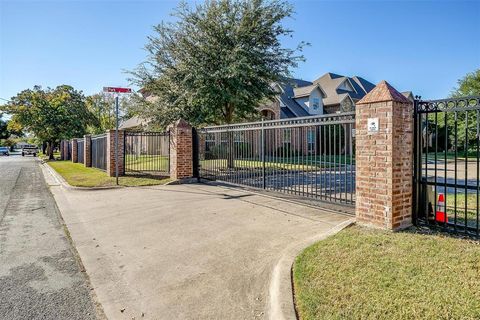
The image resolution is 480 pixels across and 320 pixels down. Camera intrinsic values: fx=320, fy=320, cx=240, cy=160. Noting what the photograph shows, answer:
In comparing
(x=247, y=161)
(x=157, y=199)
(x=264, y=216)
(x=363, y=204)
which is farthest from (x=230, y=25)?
(x=363, y=204)

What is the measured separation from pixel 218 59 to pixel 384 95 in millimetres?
10144

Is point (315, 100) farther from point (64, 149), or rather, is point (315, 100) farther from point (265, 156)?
point (64, 149)

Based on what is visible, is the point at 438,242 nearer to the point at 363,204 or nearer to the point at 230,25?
the point at 363,204

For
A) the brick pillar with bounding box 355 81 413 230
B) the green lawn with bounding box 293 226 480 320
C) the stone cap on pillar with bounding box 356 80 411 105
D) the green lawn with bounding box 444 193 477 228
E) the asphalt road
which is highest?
the stone cap on pillar with bounding box 356 80 411 105

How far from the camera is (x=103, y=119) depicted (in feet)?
168

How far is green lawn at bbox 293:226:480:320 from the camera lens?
2.81 m

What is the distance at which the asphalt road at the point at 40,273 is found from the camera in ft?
10.5

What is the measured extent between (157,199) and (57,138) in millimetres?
31832

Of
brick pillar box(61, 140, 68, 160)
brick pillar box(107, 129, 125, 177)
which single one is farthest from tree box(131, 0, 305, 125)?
brick pillar box(61, 140, 68, 160)

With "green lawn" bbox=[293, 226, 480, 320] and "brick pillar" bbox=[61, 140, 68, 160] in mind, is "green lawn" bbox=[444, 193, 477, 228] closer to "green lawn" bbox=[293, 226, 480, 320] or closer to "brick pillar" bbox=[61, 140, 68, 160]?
"green lawn" bbox=[293, 226, 480, 320]

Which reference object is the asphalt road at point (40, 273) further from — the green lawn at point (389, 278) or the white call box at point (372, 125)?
the white call box at point (372, 125)

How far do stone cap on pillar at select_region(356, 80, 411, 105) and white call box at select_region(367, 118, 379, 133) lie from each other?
0.29 metres

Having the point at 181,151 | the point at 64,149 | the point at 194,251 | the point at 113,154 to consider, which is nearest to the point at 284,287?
the point at 194,251

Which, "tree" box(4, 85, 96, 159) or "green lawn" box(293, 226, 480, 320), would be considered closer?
"green lawn" box(293, 226, 480, 320)
